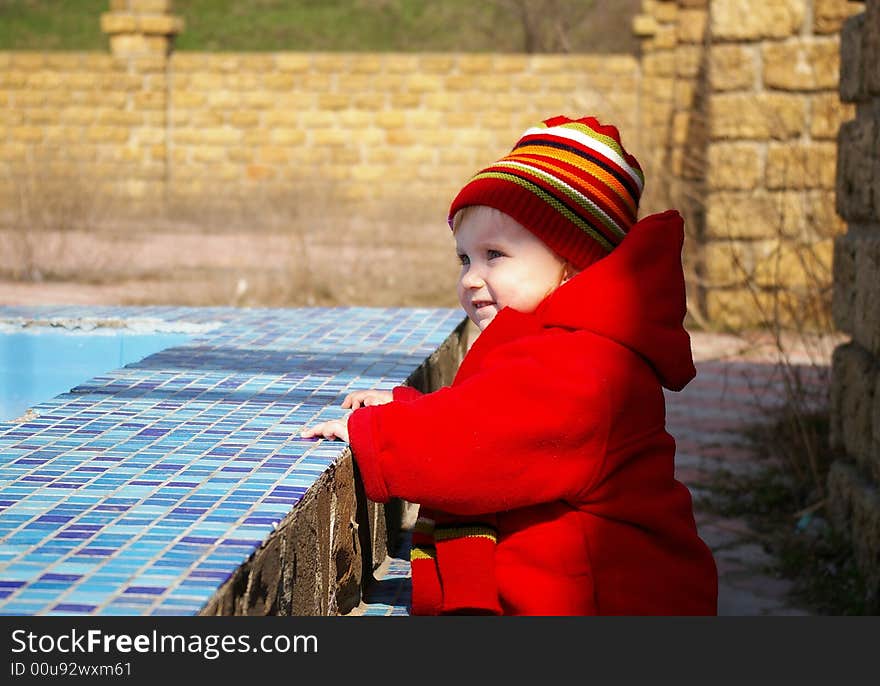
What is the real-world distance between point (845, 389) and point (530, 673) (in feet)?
8.67

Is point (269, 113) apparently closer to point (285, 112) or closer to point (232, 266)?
point (285, 112)

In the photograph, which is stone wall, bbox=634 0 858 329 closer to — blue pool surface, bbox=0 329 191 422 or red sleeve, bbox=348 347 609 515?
blue pool surface, bbox=0 329 191 422

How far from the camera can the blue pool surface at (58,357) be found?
3814 millimetres

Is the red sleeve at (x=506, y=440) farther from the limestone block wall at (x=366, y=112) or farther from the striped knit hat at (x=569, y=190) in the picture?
the limestone block wall at (x=366, y=112)

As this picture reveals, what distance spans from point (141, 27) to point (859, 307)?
1334cm

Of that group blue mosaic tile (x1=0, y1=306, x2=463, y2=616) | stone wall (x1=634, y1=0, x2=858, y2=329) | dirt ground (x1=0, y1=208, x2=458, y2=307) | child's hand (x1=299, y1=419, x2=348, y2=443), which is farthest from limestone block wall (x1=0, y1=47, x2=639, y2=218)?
child's hand (x1=299, y1=419, x2=348, y2=443)

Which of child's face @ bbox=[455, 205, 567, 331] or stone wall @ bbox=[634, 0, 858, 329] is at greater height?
child's face @ bbox=[455, 205, 567, 331]

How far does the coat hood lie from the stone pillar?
14.3 metres

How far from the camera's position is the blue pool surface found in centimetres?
381

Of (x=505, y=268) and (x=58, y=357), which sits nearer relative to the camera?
(x=505, y=268)

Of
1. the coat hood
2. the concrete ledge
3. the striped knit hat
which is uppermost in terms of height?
the striped knit hat

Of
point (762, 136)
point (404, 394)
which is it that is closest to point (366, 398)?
point (404, 394)

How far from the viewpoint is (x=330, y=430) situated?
2186 mm

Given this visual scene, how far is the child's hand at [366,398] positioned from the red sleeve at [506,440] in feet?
1.41
